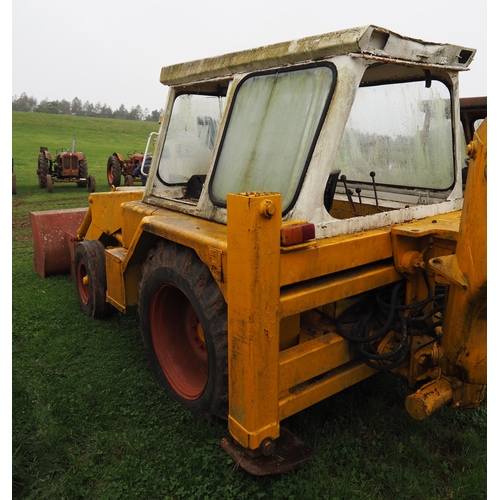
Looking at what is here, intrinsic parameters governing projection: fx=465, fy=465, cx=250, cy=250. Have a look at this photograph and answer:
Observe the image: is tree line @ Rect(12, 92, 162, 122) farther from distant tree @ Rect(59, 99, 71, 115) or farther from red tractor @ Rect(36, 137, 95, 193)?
red tractor @ Rect(36, 137, 95, 193)

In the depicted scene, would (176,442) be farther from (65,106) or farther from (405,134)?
(65,106)

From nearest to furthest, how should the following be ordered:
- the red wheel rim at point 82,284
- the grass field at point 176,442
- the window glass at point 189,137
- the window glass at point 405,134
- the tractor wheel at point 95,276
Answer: the grass field at point 176,442 < the window glass at point 405,134 < the window glass at point 189,137 < the tractor wheel at point 95,276 < the red wheel rim at point 82,284

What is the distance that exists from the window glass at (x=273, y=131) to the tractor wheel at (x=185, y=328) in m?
0.50

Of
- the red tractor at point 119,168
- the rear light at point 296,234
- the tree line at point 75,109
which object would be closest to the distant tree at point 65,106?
the tree line at point 75,109

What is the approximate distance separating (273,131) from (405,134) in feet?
4.47

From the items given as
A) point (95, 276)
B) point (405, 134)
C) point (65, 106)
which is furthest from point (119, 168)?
point (65, 106)

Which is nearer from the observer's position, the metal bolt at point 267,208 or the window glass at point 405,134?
the metal bolt at point 267,208

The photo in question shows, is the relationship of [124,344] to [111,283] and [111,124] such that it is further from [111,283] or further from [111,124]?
[111,124]

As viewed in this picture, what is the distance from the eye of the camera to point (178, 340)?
326 centimetres

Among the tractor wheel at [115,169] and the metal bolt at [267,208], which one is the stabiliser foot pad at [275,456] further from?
the tractor wheel at [115,169]

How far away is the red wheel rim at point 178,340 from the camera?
3.16 m

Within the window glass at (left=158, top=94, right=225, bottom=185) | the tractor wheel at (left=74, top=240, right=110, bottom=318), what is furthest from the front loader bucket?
the window glass at (left=158, top=94, right=225, bottom=185)

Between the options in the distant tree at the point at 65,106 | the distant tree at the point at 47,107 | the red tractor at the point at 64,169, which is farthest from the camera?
the distant tree at the point at 65,106

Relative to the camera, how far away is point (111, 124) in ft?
150
